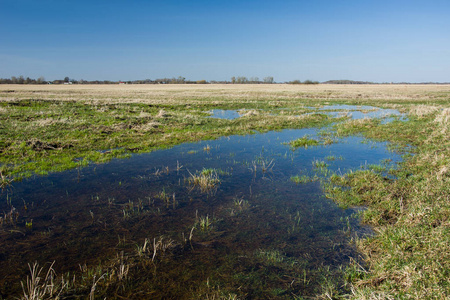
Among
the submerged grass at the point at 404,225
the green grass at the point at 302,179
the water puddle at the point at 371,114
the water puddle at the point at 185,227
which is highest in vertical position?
the water puddle at the point at 371,114

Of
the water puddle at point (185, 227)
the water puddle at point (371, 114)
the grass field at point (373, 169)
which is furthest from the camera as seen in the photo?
the water puddle at point (371, 114)

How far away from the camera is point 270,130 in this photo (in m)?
23.1

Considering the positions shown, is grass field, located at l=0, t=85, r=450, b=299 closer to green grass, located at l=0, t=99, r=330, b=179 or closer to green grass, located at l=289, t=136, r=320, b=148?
green grass, located at l=0, t=99, r=330, b=179

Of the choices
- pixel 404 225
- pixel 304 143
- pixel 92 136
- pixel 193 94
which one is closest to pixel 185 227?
pixel 404 225

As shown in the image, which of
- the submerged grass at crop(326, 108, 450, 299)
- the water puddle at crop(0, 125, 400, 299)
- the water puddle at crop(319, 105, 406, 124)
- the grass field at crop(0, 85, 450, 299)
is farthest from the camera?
the water puddle at crop(319, 105, 406, 124)

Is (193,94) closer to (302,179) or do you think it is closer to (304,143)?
(304,143)

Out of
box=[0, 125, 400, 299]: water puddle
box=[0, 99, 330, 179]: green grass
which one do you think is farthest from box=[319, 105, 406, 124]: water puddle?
box=[0, 125, 400, 299]: water puddle

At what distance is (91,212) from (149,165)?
5020mm

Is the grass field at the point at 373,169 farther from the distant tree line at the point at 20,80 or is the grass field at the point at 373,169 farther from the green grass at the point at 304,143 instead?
the distant tree line at the point at 20,80

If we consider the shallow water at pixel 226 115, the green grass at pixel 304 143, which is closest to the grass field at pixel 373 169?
the shallow water at pixel 226 115

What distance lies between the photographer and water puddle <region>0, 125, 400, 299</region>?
5.31 m

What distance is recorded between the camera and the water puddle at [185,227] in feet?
17.4

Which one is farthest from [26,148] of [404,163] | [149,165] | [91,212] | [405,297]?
[404,163]

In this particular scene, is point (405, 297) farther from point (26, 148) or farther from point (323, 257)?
point (26, 148)
